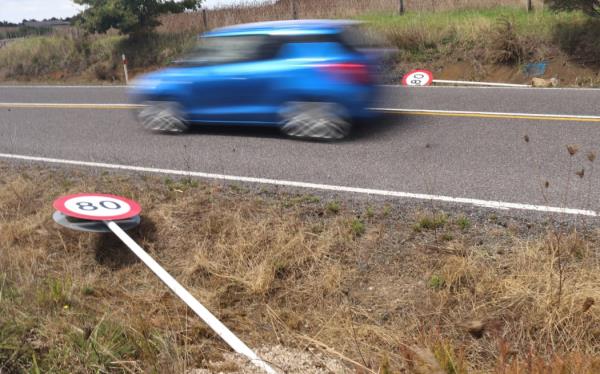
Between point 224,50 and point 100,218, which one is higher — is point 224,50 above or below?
above

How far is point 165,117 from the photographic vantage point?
9234mm


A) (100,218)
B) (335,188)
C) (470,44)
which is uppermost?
(470,44)

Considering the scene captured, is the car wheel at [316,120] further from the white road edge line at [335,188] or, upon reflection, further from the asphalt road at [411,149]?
the white road edge line at [335,188]

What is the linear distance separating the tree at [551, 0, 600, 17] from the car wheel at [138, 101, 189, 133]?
10.5m

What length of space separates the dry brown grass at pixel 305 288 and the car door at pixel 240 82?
245 centimetres

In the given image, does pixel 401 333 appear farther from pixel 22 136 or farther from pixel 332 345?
pixel 22 136

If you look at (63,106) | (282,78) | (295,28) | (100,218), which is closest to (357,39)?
(295,28)

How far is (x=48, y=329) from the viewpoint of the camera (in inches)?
153

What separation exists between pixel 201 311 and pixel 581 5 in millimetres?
13823

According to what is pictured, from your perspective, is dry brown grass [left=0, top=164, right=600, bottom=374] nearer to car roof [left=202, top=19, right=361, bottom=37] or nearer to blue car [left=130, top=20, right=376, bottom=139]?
blue car [left=130, top=20, right=376, bottom=139]

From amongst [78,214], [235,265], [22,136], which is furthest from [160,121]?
[235,265]

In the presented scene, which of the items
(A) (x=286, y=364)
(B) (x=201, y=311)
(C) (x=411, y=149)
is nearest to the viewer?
(A) (x=286, y=364)

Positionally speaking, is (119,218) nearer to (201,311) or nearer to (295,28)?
(201,311)

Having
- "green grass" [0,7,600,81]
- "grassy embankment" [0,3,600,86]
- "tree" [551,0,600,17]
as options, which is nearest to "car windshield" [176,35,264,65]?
"grassy embankment" [0,3,600,86]
